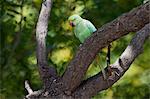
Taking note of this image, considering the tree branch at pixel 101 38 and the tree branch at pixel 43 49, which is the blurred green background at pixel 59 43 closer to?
the tree branch at pixel 43 49

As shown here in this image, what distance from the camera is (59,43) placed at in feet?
6.58

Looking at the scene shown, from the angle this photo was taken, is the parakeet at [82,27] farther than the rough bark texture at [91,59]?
Yes

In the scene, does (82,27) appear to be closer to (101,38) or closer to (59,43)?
(101,38)

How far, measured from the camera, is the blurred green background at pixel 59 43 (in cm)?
197

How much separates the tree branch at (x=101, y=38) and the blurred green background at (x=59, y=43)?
1.97ft

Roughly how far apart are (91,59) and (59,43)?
811mm

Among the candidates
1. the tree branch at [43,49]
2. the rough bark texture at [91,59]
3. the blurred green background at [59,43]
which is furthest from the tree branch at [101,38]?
the blurred green background at [59,43]

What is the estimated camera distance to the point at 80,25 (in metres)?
1.31

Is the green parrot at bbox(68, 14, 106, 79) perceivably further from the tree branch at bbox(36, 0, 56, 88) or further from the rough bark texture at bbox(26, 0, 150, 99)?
the tree branch at bbox(36, 0, 56, 88)

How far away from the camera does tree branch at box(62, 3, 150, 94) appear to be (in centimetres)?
103

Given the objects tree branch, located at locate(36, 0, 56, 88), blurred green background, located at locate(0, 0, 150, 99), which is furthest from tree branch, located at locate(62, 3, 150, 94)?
blurred green background, located at locate(0, 0, 150, 99)

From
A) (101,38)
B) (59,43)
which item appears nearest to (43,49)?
(101,38)

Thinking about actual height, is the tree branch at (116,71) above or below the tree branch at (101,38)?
below

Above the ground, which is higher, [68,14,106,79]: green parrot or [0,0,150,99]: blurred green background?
[68,14,106,79]: green parrot
